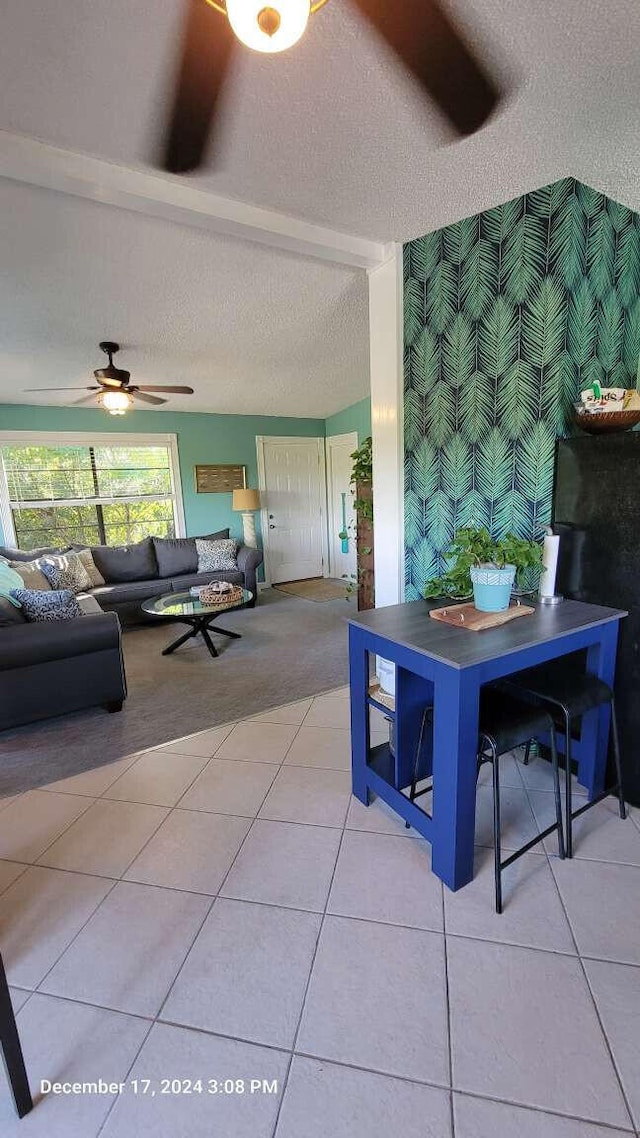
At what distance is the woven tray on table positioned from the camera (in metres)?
3.97

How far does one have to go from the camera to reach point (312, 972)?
4.11 feet

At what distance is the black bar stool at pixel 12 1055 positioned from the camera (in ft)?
3.01

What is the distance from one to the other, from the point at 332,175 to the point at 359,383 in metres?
3.30

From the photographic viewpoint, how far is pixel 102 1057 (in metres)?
1.08

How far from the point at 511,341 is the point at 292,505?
4496 mm

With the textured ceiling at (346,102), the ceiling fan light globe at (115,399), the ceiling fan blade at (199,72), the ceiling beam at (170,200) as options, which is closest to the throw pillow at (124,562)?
the ceiling fan light globe at (115,399)

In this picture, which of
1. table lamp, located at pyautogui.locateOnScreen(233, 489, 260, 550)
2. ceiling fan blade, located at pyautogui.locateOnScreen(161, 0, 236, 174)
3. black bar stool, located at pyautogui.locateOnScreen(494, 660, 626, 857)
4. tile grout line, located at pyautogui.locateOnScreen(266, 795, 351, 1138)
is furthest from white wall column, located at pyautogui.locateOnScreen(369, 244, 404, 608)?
table lamp, located at pyautogui.locateOnScreen(233, 489, 260, 550)

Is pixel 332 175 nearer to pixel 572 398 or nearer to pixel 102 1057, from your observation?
pixel 572 398

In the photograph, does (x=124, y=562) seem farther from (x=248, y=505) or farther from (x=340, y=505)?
(x=340, y=505)

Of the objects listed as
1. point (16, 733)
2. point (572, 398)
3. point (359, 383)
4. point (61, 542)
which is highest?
point (359, 383)

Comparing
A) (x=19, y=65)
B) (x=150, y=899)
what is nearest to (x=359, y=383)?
(x=19, y=65)

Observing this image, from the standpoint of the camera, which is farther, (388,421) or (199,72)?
(388,421)

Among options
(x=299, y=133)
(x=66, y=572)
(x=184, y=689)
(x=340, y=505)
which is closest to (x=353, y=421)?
(x=340, y=505)

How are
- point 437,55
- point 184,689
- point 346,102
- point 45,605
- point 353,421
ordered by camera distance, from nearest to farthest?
point 437,55
point 346,102
point 45,605
point 184,689
point 353,421
